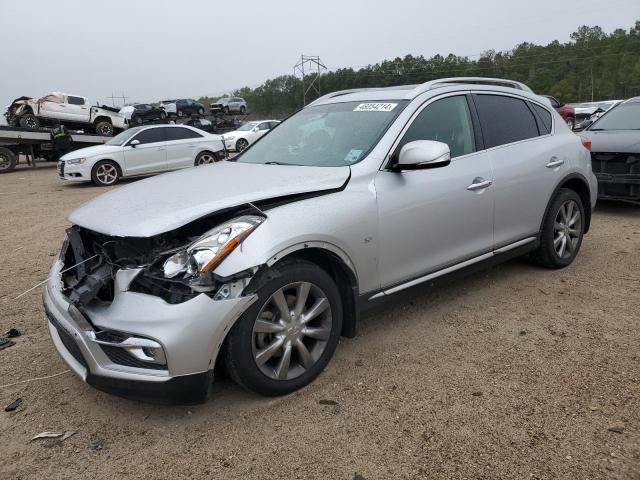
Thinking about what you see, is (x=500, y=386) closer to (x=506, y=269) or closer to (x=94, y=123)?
(x=506, y=269)

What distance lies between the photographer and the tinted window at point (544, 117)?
4.72 metres

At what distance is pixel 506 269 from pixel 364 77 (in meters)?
Result: 80.9

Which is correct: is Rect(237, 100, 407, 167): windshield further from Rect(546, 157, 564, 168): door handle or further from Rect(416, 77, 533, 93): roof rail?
Rect(546, 157, 564, 168): door handle

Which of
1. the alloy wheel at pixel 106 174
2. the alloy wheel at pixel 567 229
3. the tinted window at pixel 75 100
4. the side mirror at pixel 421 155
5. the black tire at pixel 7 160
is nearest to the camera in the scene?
the side mirror at pixel 421 155

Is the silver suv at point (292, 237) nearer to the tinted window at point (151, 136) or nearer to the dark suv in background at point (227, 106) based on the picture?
the tinted window at point (151, 136)

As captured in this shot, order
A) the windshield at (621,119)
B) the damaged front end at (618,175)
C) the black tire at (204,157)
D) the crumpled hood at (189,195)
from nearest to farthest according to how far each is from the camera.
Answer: the crumpled hood at (189,195)
the damaged front end at (618,175)
the windshield at (621,119)
the black tire at (204,157)

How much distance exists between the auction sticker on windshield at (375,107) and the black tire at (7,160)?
59.8ft

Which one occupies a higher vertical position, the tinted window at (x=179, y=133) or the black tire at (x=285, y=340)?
the tinted window at (x=179, y=133)

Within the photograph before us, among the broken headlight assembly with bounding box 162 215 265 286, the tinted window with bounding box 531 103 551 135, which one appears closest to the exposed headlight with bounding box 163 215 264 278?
the broken headlight assembly with bounding box 162 215 265 286

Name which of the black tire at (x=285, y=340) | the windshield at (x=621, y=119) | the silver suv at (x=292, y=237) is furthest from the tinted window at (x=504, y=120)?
the windshield at (x=621, y=119)

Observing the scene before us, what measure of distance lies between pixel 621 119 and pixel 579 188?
12.6ft

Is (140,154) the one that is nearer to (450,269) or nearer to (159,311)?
(450,269)

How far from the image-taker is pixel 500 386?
2.99 metres

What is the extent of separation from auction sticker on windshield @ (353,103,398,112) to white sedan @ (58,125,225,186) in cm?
1129
